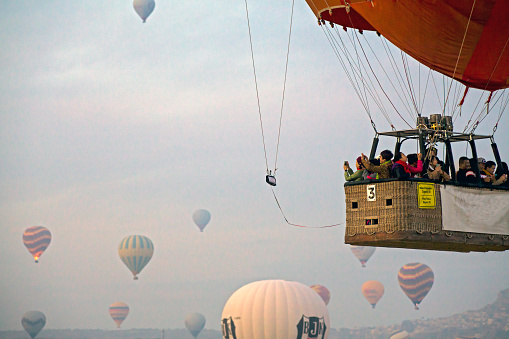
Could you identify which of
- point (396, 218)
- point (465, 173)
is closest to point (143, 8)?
point (465, 173)

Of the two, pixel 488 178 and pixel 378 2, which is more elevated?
pixel 378 2

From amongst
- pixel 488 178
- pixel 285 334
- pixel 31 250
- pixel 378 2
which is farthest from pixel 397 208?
pixel 31 250

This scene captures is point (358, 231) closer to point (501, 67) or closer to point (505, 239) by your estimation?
point (505, 239)

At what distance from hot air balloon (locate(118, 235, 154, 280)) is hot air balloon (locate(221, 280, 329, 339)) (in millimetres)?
28121

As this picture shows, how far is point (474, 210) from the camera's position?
13.5 meters

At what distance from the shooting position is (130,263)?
70812 millimetres

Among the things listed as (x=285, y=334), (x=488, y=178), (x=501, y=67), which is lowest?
(x=285, y=334)

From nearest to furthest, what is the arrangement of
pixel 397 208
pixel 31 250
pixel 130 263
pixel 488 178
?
1. pixel 397 208
2. pixel 488 178
3. pixel 130 263
4. pixel 31 250

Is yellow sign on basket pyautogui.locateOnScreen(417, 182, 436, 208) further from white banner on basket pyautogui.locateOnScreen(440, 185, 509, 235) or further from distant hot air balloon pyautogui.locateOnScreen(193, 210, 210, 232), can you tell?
distant hot air balloon pyautogui.locateOnScreen(193, 210, 210, 232)

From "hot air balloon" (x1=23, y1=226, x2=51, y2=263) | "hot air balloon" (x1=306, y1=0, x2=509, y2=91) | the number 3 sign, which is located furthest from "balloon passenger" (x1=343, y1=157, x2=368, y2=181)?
"hot air balloon" (x1=23, y1=226, x2=51, y2=263)

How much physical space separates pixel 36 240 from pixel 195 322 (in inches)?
1009

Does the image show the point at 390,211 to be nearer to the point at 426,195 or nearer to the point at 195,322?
the point at 426,195

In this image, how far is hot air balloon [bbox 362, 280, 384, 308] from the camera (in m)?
83.9

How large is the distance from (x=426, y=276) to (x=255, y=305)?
117 feet
